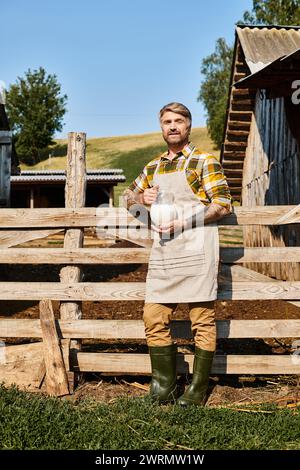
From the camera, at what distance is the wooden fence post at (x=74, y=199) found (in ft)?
16.1

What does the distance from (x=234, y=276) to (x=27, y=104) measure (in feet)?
190

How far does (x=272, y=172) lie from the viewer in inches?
426

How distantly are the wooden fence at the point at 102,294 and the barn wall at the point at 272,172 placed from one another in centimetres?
408

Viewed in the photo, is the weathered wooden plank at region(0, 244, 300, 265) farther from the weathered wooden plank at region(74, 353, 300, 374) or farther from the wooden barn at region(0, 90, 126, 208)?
the wooden barn at region(0, 90, 126, 208)

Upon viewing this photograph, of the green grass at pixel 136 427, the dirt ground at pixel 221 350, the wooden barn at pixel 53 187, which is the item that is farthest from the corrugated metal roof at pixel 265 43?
the wooden barn at pixel 53 187

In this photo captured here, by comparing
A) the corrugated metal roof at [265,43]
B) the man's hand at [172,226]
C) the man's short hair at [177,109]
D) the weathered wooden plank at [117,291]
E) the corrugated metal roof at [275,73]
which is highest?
the corrugated metal roof at [265,43]

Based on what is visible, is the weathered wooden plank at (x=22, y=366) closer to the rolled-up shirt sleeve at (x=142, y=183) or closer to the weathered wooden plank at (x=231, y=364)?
the weathered wooden plank at (x=231, y=364)

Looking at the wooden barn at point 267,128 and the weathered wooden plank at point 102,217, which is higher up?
the wooden barn at point 267,128

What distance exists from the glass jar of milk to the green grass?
1.40 metres

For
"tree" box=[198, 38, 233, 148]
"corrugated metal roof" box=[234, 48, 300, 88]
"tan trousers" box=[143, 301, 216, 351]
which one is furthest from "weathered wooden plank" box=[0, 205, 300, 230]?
"tree" box=[198, 38, 233, 148]

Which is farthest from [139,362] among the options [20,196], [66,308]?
[20,196]

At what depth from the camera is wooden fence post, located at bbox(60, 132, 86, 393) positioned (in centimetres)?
492
